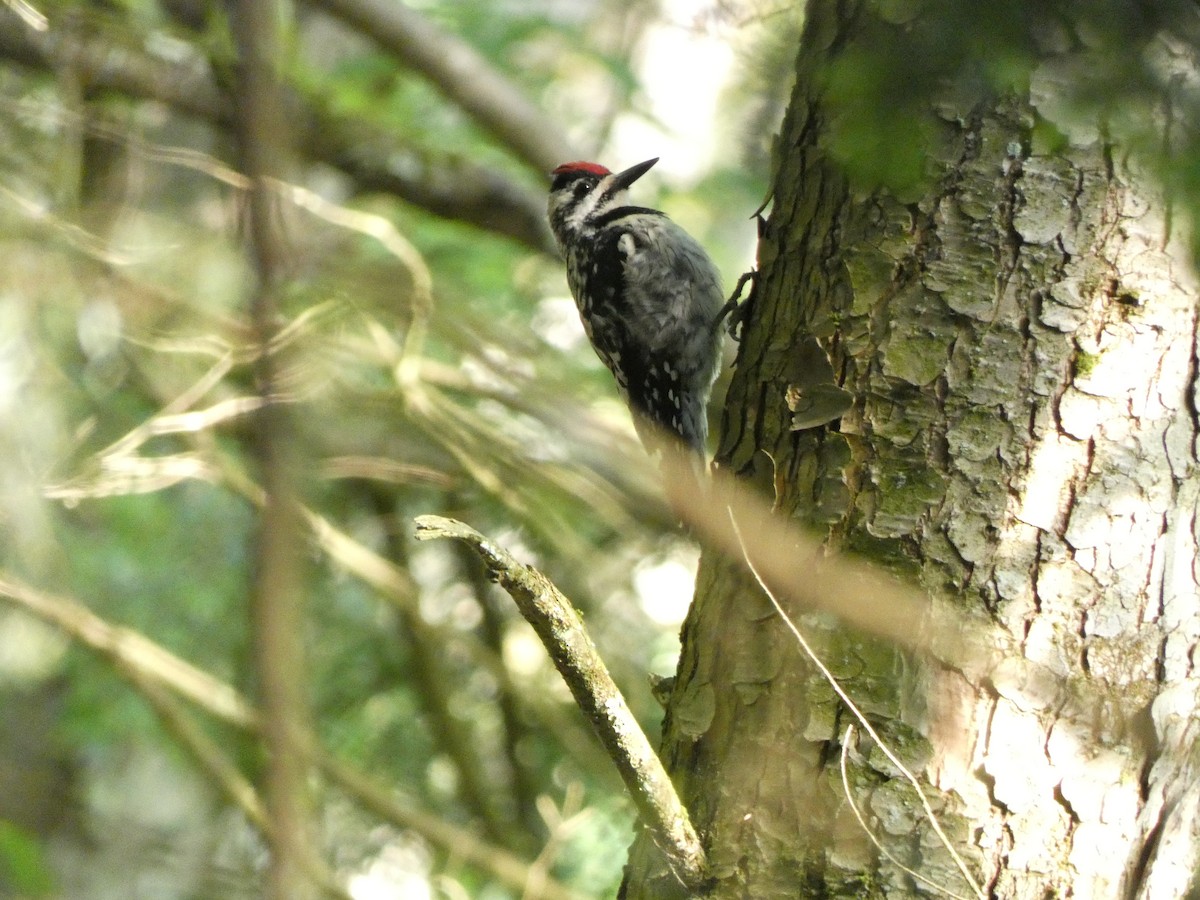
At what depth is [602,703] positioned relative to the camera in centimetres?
166

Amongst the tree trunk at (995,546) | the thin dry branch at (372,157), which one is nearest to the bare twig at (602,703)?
the tree trunk at (995,546)

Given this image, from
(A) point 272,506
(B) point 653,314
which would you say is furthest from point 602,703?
(B) point 653,314

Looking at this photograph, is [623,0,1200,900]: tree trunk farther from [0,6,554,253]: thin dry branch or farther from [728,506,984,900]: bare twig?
[0,6,554,253]: thin dry branch

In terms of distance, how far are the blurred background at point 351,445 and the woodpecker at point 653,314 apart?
1.50 feet

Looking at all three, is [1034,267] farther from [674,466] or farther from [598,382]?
[598,382]

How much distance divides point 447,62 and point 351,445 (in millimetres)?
1546

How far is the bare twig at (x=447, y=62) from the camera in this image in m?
4.50

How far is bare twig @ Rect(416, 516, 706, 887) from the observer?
1576mm

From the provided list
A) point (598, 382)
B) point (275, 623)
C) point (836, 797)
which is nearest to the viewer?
point (836, 797)

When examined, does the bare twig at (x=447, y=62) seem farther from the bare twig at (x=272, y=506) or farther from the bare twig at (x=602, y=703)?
the bare twig at (x=602, y=703)

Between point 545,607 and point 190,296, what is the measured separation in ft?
11.1

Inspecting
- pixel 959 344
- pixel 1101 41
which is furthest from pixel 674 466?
pixel 1101 41

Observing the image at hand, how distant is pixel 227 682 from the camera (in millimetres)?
4797

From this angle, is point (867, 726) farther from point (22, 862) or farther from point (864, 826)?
point (22, 862)
